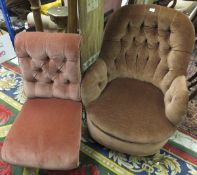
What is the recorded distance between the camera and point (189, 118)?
190 centimetres

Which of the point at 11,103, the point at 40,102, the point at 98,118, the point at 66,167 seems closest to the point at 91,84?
the point at 98,118

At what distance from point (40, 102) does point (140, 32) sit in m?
0.93

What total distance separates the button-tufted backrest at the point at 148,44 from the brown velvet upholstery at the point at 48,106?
15.6 inches

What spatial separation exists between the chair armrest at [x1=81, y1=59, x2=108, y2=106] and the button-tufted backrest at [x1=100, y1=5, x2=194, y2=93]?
12cm

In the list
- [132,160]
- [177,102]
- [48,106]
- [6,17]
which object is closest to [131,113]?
[177,102]

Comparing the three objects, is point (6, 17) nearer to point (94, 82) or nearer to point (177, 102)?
point (94, 82)

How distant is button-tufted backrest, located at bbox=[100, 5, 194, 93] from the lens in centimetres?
148

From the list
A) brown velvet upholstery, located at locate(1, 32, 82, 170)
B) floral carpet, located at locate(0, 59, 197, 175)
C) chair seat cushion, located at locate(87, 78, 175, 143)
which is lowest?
floral carpet, located at locate(0, 59, 197, 175)

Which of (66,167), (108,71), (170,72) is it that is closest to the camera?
(66,167)

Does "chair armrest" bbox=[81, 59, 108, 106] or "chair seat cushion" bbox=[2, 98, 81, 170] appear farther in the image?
"chair armrest" bbox=[81, 59, 108, 106]

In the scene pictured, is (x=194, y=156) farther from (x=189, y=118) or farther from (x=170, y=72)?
(x=170, y=72)

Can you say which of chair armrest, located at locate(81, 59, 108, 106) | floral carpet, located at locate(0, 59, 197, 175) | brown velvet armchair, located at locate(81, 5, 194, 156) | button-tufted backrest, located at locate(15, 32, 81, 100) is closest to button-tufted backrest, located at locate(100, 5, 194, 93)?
brown velvet armchair, located at locate(81, 5, 194, 156)

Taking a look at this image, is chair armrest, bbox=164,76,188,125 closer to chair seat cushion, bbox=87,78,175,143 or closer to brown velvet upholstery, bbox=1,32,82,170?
chair seat cushion, bbox=87,78,175,143

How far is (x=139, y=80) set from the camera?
5.60 ft
